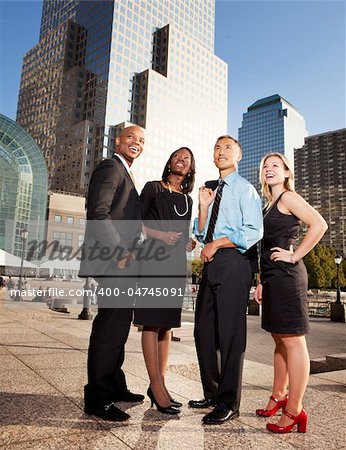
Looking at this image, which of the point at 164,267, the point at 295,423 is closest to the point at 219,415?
the point at 295,423

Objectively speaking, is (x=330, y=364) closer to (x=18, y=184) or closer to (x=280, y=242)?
(x=280, y=242)

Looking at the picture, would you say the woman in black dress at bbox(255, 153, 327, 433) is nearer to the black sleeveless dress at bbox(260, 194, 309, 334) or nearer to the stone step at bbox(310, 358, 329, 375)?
the black sleeveless dress at bbox(260, 194, 309, 334)

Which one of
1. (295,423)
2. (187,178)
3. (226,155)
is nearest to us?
(295,423)

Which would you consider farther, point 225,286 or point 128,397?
point 128,397

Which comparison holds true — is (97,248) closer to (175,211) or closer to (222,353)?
(175,211)

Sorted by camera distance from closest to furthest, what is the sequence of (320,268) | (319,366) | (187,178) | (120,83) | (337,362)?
(187,178), (337,362), (319,366), (320,268), (120,83)

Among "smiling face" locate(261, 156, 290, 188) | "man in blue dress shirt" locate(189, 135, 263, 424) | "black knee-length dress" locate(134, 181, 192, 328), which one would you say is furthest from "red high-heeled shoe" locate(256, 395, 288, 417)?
"smiling face" locate(261, 156, 290, 188)

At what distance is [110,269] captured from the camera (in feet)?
8.96

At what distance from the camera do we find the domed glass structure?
69.5m

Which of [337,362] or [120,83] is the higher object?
[120,83]

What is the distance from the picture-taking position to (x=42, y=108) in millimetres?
117625

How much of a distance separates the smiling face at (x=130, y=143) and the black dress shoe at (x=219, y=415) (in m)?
2.09

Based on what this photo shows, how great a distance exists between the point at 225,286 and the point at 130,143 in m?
1.51

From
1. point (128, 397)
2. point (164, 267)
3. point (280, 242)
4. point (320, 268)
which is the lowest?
point (128, 397)
